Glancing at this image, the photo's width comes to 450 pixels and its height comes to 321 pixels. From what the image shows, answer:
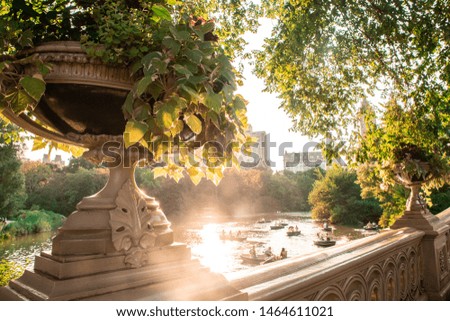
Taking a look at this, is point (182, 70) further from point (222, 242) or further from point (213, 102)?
point (222, 242)

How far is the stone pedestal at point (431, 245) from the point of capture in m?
3.72

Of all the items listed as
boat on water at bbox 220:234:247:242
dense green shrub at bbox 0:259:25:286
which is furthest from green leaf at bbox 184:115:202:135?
boat on water at bbox 220:234:247:242

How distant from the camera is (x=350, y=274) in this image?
2184mm

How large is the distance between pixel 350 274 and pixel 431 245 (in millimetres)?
2232

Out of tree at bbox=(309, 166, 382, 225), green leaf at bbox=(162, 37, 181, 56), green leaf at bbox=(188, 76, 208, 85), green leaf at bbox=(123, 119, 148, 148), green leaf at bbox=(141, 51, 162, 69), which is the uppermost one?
green leaf at bbox=(162, 37, 181, 56)

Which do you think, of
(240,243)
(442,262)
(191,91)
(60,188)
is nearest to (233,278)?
(191,91)

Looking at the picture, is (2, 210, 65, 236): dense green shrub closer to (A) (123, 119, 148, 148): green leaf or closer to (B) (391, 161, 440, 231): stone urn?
(B) (391, 161, 440, 231): stone urn

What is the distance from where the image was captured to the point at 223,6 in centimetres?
525

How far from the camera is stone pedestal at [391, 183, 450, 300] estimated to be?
3723mm

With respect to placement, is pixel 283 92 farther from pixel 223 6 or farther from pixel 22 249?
pixel 22 249

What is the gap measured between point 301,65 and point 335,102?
0.73 meters

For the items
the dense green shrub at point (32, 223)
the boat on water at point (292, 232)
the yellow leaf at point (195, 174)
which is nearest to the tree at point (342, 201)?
Result: the boat on water at point (292, 232)

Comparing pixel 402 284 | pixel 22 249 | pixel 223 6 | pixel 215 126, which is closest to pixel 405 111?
pixel 402 284

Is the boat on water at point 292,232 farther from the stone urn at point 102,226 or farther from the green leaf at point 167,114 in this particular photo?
the green leaf at point 167,114
